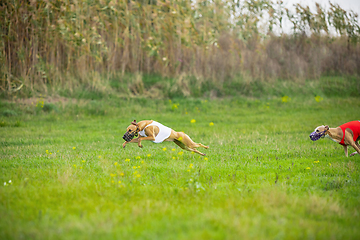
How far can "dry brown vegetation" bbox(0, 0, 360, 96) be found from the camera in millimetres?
14742

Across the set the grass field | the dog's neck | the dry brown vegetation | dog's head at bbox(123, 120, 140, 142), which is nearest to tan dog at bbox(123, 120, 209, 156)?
dog's head at bbox(123, 120, 140, 142)

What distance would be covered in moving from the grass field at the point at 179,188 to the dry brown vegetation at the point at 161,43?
6142 millimetres

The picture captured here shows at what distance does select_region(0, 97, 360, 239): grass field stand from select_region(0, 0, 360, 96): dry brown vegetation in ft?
20.2

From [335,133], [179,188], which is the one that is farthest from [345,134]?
[179,188]

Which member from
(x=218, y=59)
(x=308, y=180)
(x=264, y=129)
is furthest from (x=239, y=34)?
(x=308, y=180)

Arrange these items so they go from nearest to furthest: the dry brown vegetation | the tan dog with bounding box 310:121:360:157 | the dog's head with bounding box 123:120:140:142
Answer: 1. the dog's head with bounding box 123:120:140:142
2. the tan dog with bounding box 310:121:360:157
3. the dry brown vegetation

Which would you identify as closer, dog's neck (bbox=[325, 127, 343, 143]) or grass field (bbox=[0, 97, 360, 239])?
grass field (bbox=[0, 97, 360, 239])

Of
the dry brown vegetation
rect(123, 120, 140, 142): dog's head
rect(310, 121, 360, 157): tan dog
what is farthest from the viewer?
the dry brown vegetation

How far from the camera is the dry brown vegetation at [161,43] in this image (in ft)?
48.4

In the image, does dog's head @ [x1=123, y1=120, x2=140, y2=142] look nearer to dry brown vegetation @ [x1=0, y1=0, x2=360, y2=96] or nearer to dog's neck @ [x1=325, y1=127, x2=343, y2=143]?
dog's neck @ [x1=325, y1=127, x2=343, y2=143]

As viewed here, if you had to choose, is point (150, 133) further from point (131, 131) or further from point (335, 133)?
point (335, 133)

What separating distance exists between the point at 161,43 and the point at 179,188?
13.7m

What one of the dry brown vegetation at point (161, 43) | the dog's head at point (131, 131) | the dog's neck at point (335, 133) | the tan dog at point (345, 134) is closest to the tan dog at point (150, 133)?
the dog's head at point (131, 131)

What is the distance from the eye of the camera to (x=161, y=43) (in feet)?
56.5
